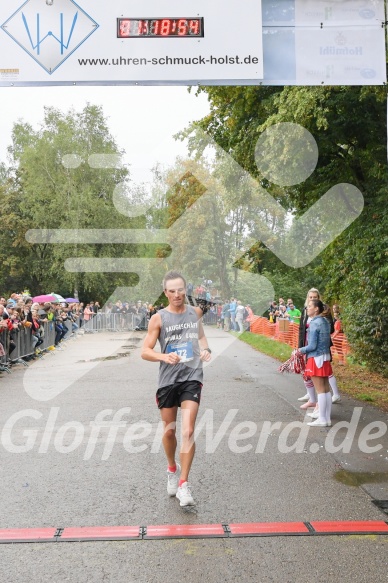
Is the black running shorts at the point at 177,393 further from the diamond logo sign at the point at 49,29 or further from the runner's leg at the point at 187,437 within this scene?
the diamond logo sign at the point at 49,29

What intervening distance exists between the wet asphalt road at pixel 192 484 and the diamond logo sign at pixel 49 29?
418cm

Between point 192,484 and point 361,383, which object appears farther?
point 361,383

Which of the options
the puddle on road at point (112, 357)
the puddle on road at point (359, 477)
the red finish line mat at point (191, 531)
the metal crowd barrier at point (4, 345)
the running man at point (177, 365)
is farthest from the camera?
the puddle on road at point (112, 357)

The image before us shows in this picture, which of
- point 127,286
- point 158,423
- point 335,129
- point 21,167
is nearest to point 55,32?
point 158,423

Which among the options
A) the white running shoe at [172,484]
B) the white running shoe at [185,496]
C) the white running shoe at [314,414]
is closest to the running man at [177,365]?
the white running shoe at [172,484]

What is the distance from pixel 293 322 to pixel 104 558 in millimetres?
19877

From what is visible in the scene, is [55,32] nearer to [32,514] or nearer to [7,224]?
[32,514]

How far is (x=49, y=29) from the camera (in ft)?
25.4

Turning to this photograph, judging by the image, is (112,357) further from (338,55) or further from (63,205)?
(63,205)

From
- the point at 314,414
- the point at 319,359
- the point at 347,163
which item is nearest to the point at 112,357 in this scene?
the point at 347,163

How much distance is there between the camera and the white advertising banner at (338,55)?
8.05 meters

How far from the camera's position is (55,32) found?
25.4 feet

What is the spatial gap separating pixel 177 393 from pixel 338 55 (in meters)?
4.57

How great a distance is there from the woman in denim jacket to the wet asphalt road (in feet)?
1.05
